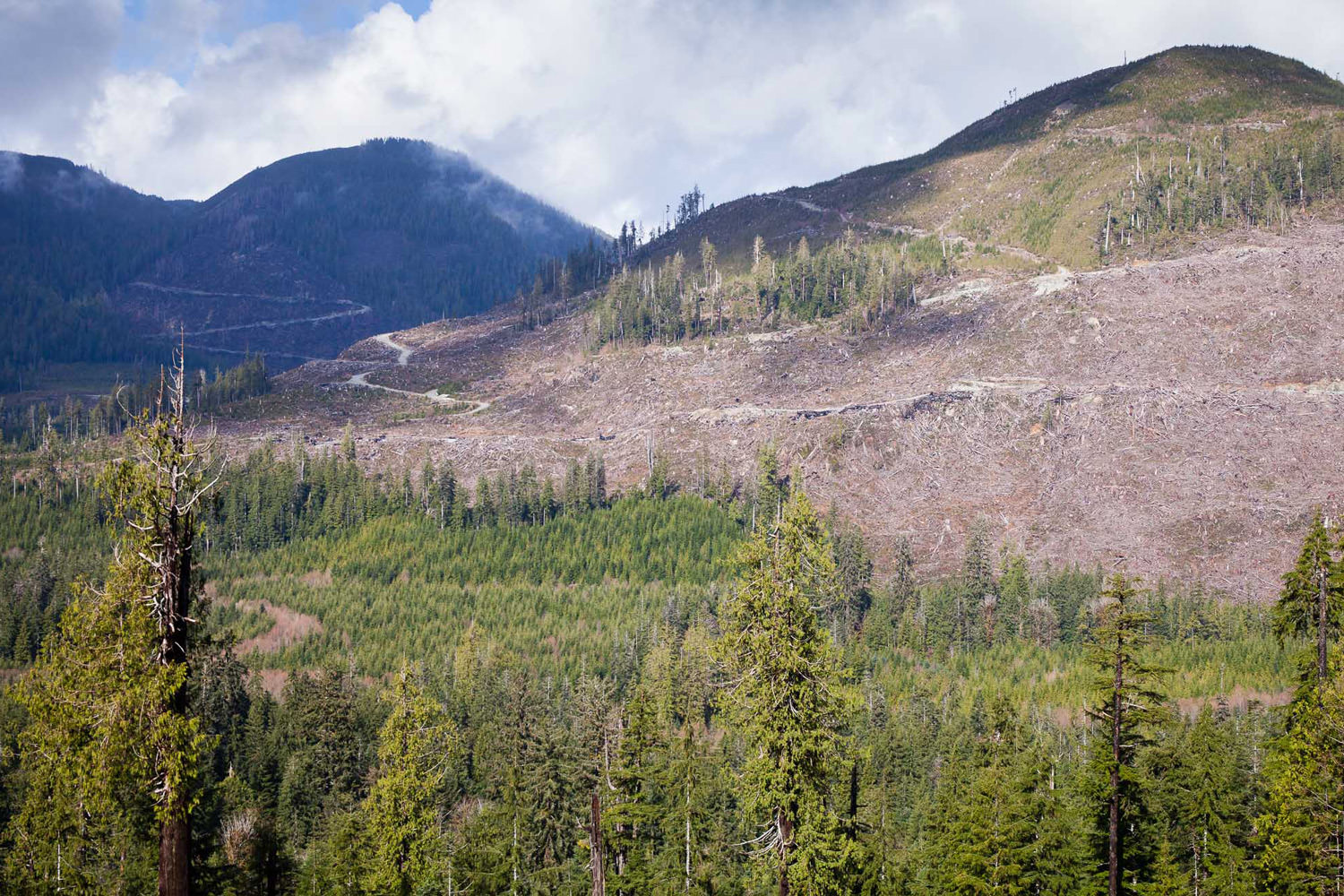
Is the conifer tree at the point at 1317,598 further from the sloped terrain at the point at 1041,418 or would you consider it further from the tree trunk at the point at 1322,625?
the sloped terrain at the point at 1041,418

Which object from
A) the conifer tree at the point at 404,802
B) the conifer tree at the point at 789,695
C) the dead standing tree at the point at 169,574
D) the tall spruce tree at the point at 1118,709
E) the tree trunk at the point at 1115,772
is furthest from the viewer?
the conifer tree at the point at 404,802

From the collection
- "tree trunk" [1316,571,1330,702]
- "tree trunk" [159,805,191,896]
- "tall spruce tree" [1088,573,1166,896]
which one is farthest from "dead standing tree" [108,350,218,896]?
"tree trunk" [1316,571,1330,702]

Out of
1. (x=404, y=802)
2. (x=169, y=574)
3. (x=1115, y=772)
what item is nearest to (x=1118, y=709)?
(x=1115, y=772)

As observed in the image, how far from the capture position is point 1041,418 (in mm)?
154875

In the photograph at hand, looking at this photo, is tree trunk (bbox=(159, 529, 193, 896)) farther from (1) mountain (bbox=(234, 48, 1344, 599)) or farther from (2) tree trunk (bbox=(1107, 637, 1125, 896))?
(1) mountain (bbox=(234, 48, 1344, 599))

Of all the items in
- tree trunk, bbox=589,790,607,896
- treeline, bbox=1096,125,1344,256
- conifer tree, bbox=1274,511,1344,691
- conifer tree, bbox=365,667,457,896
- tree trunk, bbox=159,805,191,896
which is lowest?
tree trunk, bbox=589,790,607,896

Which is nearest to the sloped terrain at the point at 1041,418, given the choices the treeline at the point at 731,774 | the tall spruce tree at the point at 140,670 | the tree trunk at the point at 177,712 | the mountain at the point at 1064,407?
the mountain at the point at 1064,407

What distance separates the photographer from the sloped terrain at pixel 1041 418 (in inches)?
5251

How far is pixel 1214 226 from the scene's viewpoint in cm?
18588

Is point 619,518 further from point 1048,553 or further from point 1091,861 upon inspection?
point 1091,861

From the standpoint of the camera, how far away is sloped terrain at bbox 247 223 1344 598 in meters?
133

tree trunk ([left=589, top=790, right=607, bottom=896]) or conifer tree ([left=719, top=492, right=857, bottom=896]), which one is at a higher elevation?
conifer tree ([left=719, top=492, right=857, bottom=896])

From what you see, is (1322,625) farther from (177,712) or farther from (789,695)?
(177,712)

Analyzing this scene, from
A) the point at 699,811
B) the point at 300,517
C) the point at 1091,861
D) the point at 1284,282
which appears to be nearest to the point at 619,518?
the point at 300,517
